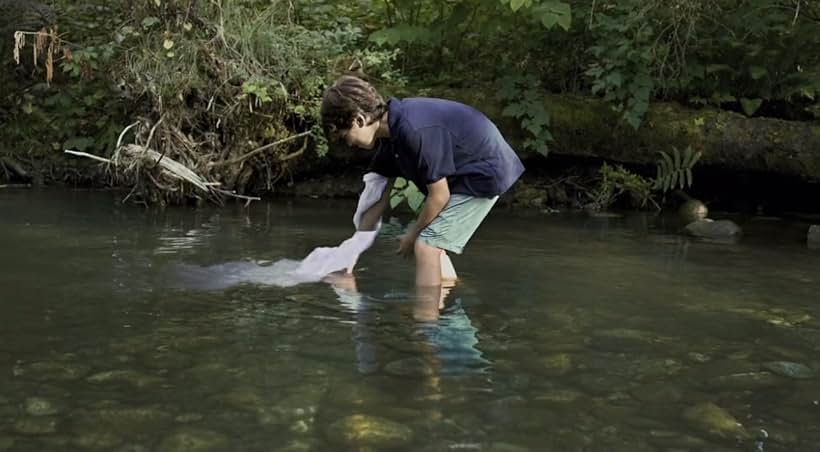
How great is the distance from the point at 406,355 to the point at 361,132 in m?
1.27

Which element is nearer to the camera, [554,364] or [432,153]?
[554,364]

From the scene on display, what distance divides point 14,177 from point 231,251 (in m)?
6.17

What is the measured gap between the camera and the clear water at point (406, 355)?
264 cm

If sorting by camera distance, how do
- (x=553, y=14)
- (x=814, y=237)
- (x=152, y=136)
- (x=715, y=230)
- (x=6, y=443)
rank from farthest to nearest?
(x=152, y=136) < (x=553, y=14) < (x=715, y=230) < (x=814, y=237) < (x=6, y=443)

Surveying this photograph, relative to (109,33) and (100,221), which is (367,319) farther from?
(109,33)

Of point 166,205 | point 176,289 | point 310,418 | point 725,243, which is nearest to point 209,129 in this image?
point 166,205

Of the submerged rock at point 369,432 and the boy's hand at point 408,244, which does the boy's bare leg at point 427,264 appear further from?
the submerged rock at point 369,432

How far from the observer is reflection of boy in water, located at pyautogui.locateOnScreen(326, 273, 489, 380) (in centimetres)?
333

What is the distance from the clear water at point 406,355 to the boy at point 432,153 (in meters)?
0.35

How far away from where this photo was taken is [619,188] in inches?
364

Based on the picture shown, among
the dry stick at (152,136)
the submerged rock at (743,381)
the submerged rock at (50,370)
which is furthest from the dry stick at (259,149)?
the submerged rock at (743,381)

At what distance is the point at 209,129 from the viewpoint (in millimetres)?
8898

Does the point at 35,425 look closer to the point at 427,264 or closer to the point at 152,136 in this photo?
the point at 427,264

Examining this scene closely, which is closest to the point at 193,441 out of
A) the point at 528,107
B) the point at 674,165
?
the point at 528,107
